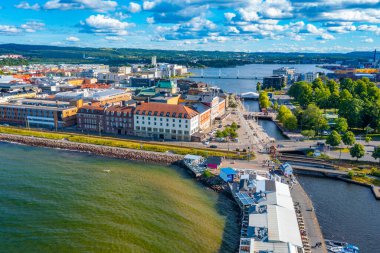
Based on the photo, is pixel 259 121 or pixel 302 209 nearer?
pixel 302 209

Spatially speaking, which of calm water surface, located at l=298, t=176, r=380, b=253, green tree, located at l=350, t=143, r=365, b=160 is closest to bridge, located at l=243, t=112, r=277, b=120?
green tree, located at l=350, t=143, r=365, b=160

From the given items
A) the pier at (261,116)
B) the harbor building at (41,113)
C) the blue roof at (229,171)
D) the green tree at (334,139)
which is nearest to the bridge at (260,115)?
the pier at (261,116)

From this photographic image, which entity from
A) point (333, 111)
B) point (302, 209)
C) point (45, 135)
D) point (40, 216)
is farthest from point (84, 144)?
point (333, 111)

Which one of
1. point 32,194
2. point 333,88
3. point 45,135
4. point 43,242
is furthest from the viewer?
point 333,88

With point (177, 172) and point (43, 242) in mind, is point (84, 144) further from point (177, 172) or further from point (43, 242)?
point (43, 242)

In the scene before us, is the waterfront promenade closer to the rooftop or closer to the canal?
the rooftop

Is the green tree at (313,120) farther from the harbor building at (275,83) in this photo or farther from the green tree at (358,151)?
the harbor building at (275,83)
